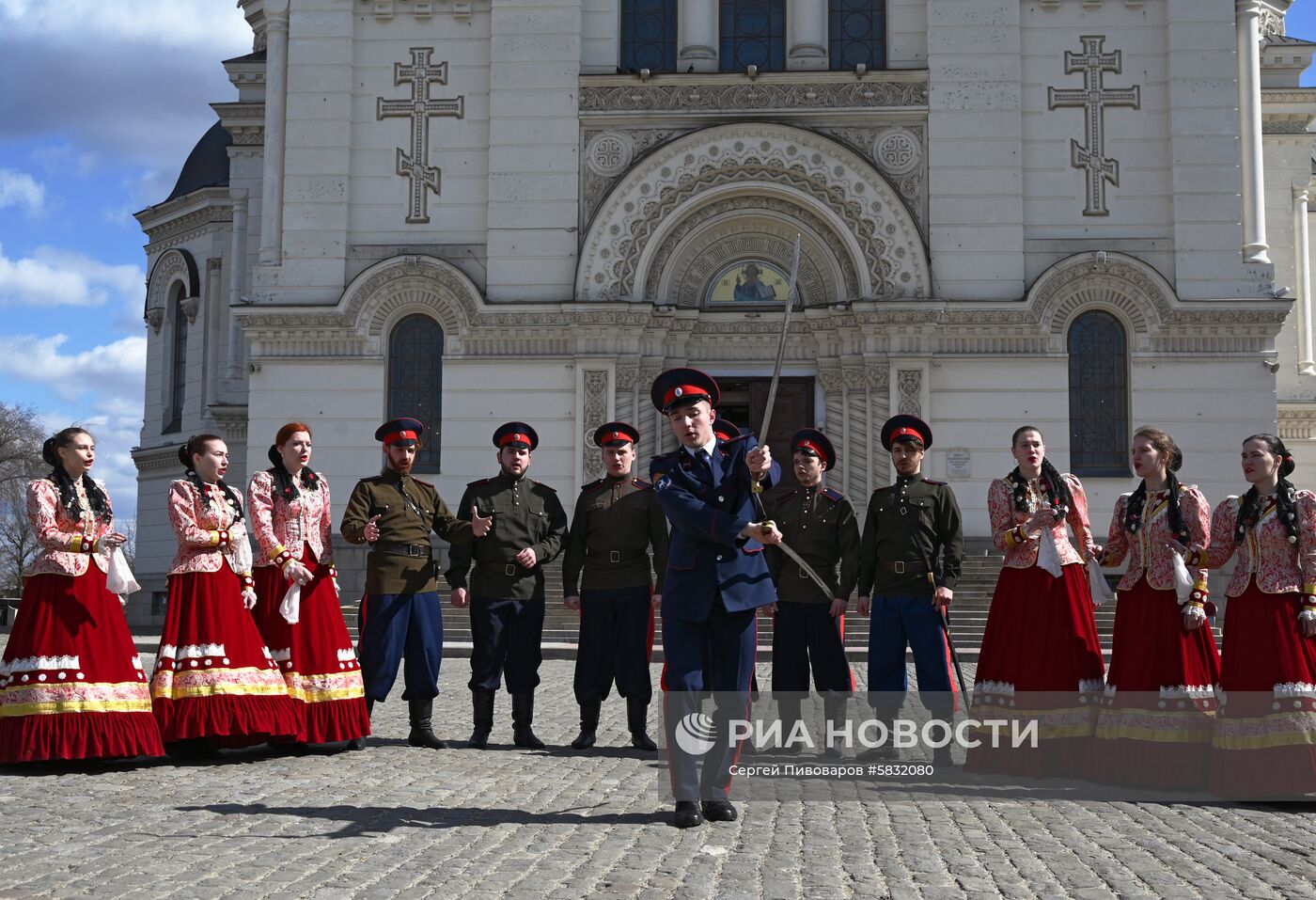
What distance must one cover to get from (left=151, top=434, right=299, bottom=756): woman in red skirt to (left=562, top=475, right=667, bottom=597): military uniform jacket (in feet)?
7.00

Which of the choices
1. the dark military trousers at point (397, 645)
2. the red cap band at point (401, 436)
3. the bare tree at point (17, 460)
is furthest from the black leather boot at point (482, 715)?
the bare tree at point (17, 460)

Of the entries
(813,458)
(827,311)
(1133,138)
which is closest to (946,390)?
(827,311)

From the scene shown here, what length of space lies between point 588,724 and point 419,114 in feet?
49.9

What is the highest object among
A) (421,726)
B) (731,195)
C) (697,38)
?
(697,38)

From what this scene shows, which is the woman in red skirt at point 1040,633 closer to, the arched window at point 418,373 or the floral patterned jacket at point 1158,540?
the floral patterned jacket at point 1158,540

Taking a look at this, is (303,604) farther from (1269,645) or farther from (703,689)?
(1269,645)

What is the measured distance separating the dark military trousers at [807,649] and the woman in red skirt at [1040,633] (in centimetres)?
100

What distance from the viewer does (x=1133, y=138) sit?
2184cm

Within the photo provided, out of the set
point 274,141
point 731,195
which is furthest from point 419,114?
point 731,195

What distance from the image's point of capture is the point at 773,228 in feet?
74.1

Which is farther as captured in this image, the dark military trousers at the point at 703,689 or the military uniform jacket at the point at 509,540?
the military uniform jacket at the point at 509,540

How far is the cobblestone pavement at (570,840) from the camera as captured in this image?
529cm

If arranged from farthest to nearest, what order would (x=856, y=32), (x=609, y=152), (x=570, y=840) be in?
(x=856, y=32) < (x=609, y=152) < (x=570, y=840)

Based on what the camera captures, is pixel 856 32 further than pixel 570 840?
Yes
